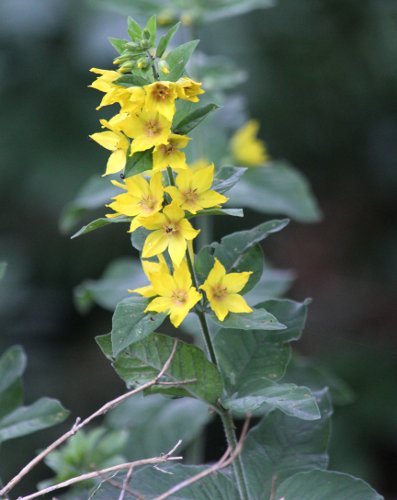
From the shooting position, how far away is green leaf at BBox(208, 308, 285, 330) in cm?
90

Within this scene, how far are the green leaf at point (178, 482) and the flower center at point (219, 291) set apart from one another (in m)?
0.21

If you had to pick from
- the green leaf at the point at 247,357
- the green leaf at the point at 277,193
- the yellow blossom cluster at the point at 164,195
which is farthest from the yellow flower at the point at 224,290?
the green leaf at the point at 277,193

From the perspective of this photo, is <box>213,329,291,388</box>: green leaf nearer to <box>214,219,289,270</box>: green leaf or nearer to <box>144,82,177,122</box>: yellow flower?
<box>214,219,289,270</box>: green leaf

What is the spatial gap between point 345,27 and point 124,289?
61.8 inches

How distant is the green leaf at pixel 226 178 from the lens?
0.94m

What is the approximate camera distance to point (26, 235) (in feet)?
8.97

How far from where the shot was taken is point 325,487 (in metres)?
0.96

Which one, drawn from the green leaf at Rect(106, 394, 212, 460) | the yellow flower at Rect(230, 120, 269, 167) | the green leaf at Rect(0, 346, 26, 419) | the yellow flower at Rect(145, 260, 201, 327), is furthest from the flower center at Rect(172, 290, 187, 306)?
the yellow flower at Rect(230, 120, 269, 167)

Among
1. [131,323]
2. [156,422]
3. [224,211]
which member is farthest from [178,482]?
[156,422]

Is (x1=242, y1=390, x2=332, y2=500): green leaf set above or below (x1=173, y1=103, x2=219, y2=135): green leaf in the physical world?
below

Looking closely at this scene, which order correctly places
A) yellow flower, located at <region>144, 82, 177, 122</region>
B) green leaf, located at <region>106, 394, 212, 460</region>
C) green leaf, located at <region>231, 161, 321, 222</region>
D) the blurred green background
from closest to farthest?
1. yellow flower, located at <region>144, 82, 177, 122</region>
2. green leaf, located at <region>106, 394, 212, 460</region>
3. green leaf, located at <region>231, 161, 321, 222</region>
4. the blurred green background

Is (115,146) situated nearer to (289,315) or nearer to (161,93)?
(161,93)

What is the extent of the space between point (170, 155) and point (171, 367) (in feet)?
0.79

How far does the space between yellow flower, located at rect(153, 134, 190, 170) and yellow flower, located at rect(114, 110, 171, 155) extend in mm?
14
